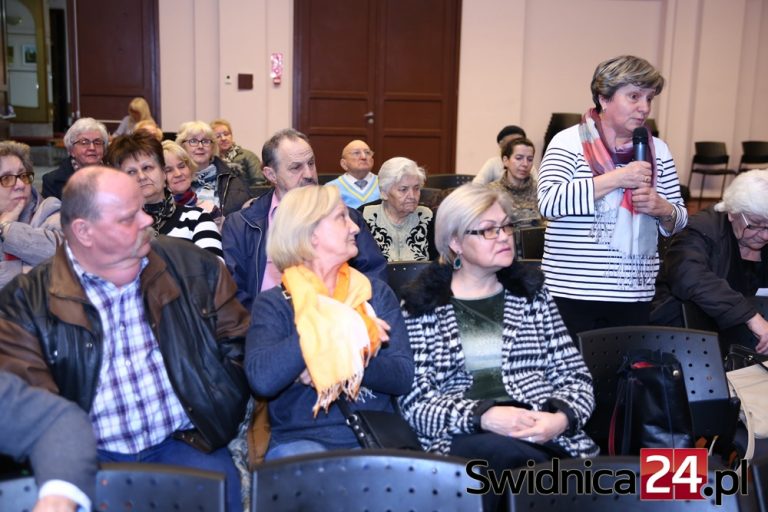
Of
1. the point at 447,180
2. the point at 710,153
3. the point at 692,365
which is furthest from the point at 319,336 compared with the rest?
the point at 710,153

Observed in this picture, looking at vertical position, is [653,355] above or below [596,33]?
below

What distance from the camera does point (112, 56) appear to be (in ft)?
29.6

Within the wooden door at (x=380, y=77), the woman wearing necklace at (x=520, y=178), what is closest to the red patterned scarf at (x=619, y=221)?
the woman wearing necklace at (x=520, y=178)

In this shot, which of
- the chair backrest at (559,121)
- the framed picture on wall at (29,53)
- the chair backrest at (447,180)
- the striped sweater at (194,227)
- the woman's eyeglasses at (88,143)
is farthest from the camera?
the framed picture on wall at (29,53)

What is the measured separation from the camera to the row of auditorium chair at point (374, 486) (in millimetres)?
1435

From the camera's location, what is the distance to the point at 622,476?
151cm

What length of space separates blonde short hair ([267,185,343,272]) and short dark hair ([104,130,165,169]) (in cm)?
124

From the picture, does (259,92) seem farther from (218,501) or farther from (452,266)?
(218,501)

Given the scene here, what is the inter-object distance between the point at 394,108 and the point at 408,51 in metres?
0.74

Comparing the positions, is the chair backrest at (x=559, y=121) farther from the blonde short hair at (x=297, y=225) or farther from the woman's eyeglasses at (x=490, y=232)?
the blonde short hair at (x=297, y=225)

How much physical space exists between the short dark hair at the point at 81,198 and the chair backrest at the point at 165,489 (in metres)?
0.83

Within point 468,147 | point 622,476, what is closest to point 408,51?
point 468,147

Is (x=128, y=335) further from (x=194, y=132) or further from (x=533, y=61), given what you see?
(x=533, y=61)

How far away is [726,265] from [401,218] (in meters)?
1.89
